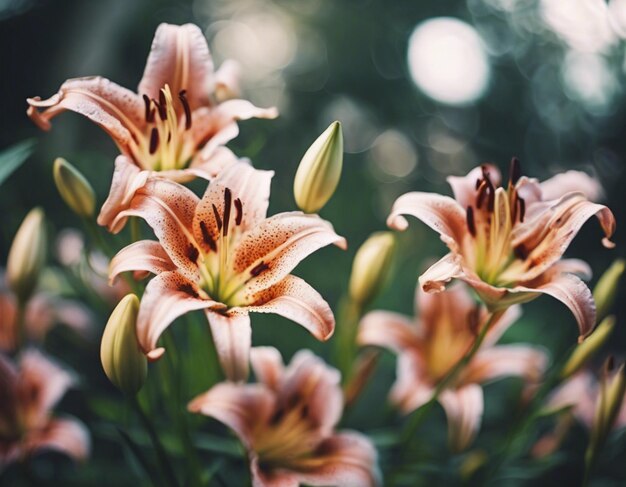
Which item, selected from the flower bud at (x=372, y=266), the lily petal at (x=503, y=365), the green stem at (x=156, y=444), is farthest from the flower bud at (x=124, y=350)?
the lily petal at (x=503, y=365)

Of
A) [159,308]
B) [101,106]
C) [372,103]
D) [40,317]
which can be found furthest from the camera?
[372,103]

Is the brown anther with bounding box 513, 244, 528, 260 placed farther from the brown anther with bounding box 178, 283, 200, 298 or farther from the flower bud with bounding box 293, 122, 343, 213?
the brown anther with bounding box 178, 283, 200, 298

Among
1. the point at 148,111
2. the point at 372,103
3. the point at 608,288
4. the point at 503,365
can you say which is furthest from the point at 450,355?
the point at 372,103

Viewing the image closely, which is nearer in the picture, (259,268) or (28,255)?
(259,268)

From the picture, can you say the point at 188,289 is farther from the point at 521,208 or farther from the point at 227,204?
the point at 521,208

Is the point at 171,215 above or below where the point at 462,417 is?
above

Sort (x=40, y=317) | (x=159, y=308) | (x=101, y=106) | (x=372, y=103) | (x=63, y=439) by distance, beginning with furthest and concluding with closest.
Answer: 1. (x=372, y=103)
2. (x=40, y=317)
3. (x=63, y=439)
4. (x=101, y=106)
5. (x=159, y=308)
